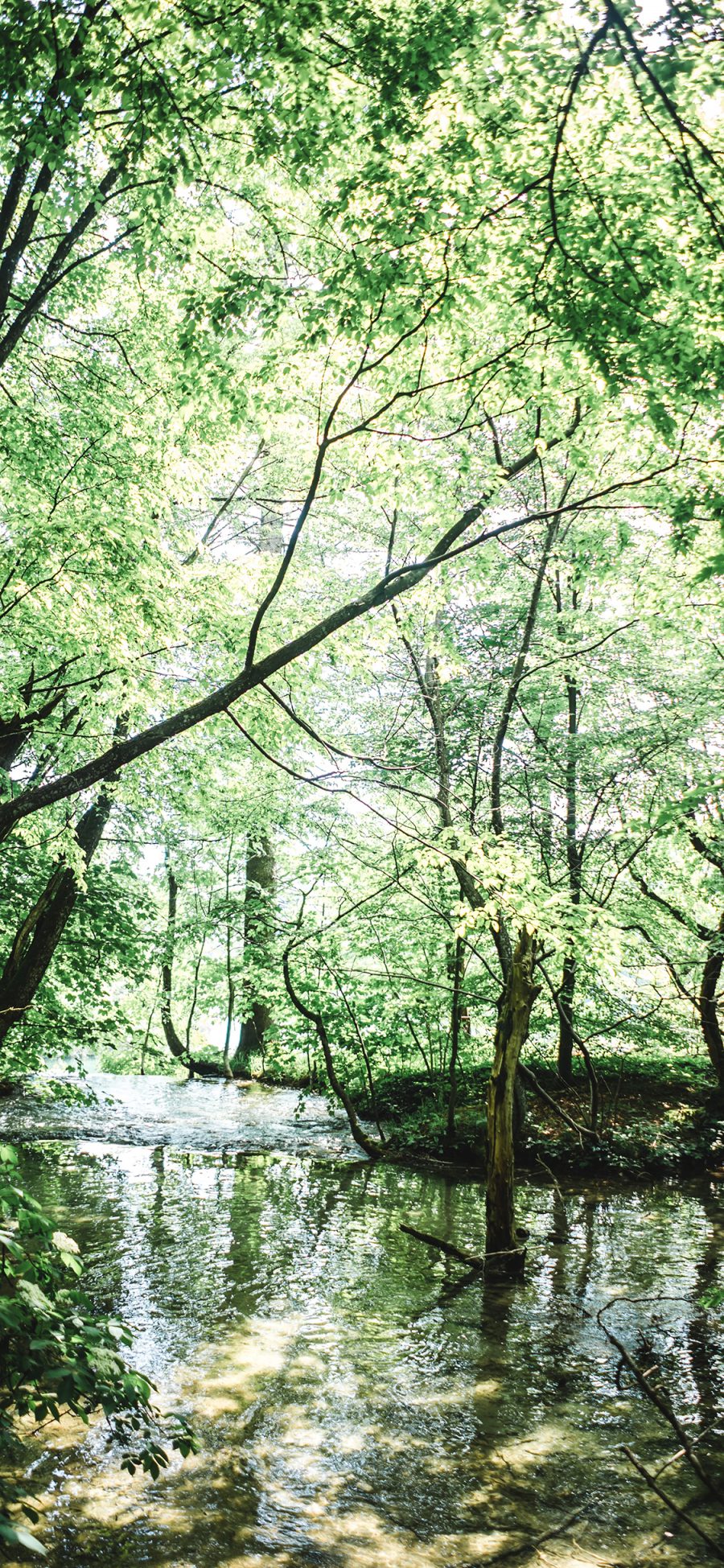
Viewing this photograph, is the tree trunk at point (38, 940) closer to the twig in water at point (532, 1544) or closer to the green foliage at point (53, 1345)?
the green foliage at point (53, 1345)

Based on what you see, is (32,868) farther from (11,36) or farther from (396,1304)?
(11,36)

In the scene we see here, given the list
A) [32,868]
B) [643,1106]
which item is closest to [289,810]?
[32,868]

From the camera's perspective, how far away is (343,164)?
5316 millimetres

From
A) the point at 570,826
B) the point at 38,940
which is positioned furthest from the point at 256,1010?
the point at 570,826

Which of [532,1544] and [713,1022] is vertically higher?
[713,1022]

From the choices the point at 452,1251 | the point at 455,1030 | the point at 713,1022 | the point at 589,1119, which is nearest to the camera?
the point at 452,1251

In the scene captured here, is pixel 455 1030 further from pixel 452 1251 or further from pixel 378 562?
pixel 378 562

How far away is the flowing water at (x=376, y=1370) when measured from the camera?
3900 mm

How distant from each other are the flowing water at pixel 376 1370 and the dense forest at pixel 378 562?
30cm

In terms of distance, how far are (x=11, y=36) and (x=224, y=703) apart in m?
3.44

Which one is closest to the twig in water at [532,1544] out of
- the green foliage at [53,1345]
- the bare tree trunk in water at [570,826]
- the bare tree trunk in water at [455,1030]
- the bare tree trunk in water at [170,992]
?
the green foliage at [53,1345]

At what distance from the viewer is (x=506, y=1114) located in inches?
295

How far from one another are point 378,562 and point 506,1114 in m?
8.61

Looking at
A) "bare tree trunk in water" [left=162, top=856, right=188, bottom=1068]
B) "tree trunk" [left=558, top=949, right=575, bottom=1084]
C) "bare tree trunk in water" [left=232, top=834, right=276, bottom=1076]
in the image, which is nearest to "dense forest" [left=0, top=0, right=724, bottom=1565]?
"tree trunk" [left=558, top=949, right=575, bottom=1084]
